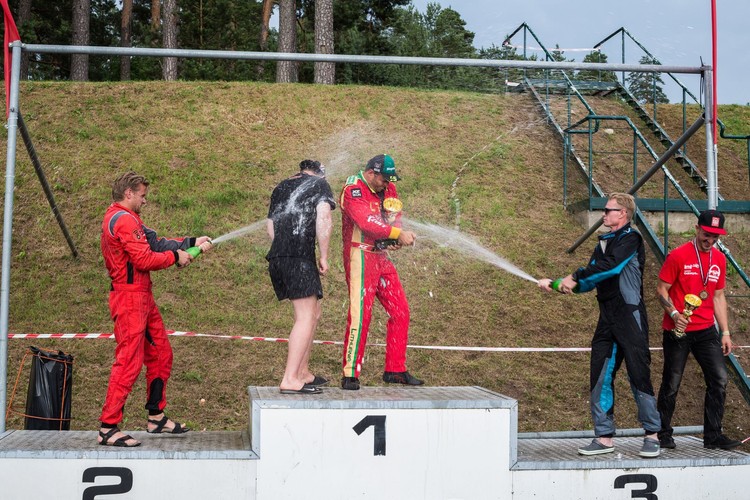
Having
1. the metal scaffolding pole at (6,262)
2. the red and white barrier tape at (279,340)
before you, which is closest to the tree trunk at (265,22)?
the red and white barrier tape at (279,340)

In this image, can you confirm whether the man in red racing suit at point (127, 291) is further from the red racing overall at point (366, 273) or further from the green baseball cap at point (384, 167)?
the green baseball cap at point (384, 167)

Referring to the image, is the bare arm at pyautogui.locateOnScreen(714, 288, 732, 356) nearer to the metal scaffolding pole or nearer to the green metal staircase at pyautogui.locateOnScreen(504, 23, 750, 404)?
the green metal staircase at pyautogui.locateOnScreen(504, 23, 750, 404)

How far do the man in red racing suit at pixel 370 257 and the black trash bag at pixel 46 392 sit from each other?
8.06 feet

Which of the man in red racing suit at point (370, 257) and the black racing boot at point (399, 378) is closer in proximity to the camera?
the man in red racing suit at point (370, 257)

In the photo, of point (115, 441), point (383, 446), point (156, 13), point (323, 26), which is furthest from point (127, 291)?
point (156, 13)

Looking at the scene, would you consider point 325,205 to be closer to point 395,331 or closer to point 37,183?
point 395,331

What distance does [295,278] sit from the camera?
21.0 ft

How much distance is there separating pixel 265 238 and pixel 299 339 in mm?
5754

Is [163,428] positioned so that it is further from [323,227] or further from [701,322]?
[701,322]

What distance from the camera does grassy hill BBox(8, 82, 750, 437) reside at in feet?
31.3

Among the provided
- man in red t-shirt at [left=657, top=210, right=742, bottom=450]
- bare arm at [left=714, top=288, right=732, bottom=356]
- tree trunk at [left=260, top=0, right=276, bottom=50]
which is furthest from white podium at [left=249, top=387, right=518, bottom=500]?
tree trunk at [left=260, top=0, right=276, bottom=50]

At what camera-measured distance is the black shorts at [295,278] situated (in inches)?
251

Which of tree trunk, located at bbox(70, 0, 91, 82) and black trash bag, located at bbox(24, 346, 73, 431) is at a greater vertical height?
tree trunk, located at bbox(70, 0, 91, 82)

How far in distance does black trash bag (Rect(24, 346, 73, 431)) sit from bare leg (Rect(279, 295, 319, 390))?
83.1 inches
